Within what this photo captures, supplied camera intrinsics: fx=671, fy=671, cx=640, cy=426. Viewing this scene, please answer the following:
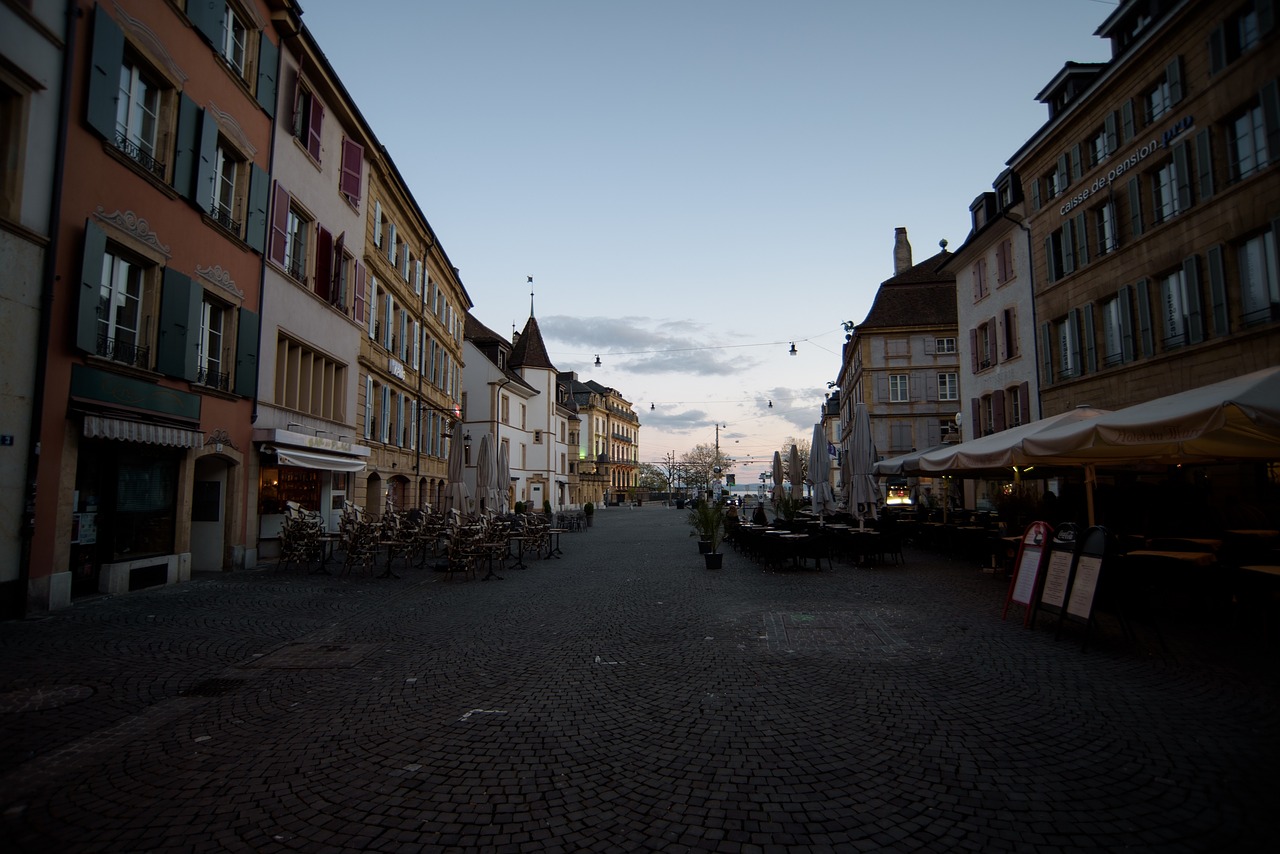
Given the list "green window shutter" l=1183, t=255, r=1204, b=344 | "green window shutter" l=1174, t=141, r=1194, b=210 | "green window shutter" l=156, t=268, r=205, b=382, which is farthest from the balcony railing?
"green window shutter" l=1174, t=141, r=1194, b=210

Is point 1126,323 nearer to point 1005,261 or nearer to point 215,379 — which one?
point 1005,261

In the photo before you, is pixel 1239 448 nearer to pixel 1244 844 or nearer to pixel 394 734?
pixel 1244 844

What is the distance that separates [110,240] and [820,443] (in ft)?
54.5

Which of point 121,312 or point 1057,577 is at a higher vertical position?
point 121,312

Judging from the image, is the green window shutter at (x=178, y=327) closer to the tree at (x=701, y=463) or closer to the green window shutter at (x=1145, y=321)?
the green window shutter at (x=1145, y=321)

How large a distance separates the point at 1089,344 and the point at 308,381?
71.2ft

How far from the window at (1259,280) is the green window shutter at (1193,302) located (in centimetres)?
88

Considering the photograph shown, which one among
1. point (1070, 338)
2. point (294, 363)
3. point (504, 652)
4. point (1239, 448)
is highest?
point (1070, 338)

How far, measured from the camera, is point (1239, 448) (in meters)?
8.34

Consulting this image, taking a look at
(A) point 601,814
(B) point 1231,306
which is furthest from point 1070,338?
(A) point 601,814

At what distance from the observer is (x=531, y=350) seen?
177 ft

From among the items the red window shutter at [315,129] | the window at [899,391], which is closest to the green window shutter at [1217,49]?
the red window shutter at [315,129]

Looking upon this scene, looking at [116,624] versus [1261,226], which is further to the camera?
[1261,226]

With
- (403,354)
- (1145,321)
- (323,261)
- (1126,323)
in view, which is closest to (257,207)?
(323,261)
